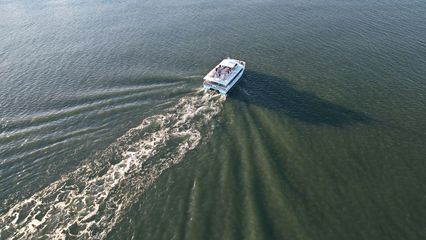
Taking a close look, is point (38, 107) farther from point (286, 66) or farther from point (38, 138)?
point (286, 66)

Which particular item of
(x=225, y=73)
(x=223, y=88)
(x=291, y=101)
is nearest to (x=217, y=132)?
(x=223, y=88)

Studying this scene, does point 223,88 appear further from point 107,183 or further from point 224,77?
point 107,183

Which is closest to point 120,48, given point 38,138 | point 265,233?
point 38,138

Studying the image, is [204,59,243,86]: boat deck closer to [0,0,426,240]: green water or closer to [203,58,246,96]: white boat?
[203,58,246,96]: white boat

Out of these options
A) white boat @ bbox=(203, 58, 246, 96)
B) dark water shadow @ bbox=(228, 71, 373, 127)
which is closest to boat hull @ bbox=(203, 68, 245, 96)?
white boat @ bbox=(203, 58, 246, 96)

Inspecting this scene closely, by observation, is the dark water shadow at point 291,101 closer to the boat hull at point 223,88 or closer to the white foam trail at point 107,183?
the boat hull at point 223,88
